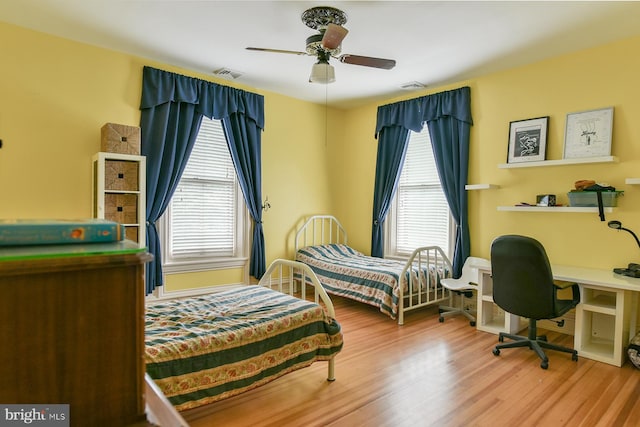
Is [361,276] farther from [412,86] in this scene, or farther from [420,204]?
[412,86]

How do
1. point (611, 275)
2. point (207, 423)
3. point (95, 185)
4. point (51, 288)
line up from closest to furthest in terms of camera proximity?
1. point (51, 288)
2. point (207, 423)
3. point (611, 275)
4. point (95, 185)

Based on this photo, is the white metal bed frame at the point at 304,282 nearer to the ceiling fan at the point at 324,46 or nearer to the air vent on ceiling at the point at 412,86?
the ceiling fan at the point at 324,46

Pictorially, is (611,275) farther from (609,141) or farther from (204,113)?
(204,113)

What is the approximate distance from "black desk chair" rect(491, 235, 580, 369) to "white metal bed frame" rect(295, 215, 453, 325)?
0.91 meters

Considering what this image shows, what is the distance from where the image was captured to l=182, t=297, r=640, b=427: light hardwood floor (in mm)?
2109

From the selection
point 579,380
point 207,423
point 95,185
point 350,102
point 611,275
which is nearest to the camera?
point 207,423

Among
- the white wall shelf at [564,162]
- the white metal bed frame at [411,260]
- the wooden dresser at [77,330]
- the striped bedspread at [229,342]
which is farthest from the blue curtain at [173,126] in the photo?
the wooden dresser at [77,330]

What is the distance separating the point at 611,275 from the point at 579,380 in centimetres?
100

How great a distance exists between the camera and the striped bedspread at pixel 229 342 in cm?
181

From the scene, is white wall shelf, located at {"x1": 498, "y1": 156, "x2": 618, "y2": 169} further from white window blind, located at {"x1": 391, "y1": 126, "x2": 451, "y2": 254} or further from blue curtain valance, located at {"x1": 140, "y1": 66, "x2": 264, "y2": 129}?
blue curtain valance, located at {"x1": 140, "y1": 66, "x2": 264, "y2": 129}

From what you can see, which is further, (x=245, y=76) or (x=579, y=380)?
(x=245, y=76)

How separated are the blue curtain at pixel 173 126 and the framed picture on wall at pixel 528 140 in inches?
113

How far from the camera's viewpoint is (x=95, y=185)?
327 centimetres

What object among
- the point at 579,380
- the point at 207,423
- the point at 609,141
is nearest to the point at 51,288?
the point at 207,423
